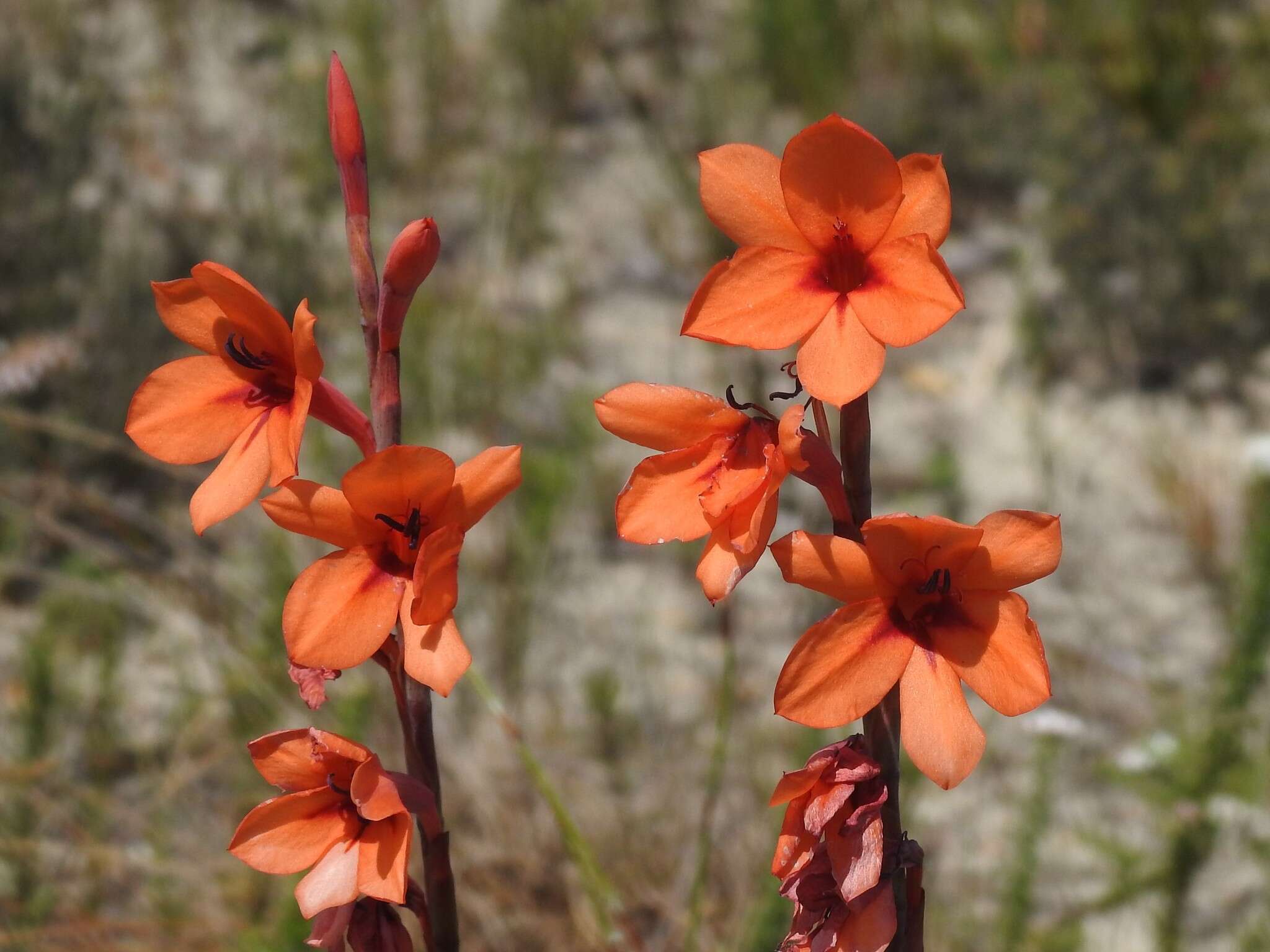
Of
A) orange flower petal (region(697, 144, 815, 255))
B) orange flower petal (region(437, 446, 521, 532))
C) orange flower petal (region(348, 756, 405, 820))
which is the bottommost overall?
orange flower petal (region(348, 756, 405, 820))

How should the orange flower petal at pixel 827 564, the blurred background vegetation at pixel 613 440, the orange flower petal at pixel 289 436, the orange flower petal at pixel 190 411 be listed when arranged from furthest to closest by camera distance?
the blurred background vegetation at pixel 613 440 → the orange flower petal at pixel 190 411 → the orange flower petal at pixel 289 436 → the orange flower petal at pixel 827 564

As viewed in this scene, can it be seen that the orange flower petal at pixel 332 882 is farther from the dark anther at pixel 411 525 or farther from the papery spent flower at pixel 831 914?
the papery spent flower at pixel 831 914

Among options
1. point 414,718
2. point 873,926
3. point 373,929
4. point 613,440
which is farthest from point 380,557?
point 613,440

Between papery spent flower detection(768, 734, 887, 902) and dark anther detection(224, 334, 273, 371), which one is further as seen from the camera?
dark anther detection(224, 334, 273, 371)

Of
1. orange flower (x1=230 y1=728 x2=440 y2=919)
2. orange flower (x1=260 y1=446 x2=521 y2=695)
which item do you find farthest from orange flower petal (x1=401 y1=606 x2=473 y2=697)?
orange flower (x1=230 y1=728 x2=440 y2=919)

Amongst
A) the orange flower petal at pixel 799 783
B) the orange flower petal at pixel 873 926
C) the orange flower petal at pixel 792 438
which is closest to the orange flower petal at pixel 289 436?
the orange flower petal at pixel 792 438

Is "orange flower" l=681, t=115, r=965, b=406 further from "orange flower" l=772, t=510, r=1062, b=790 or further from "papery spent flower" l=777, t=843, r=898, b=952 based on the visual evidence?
"papery spent flower" l=777, t=843, r=898, b=952

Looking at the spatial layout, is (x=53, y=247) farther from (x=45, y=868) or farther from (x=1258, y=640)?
(x=1258, y=640)

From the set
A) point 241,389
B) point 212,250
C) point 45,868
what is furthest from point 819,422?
point 212,250

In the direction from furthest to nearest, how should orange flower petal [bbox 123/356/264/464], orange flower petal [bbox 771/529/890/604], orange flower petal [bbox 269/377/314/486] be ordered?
orange flower petal [bbox 123/356/264/464] < orange flower petal [bbox 269/377/314/486] < orange flower petal [bbox 771/529/890/604]
